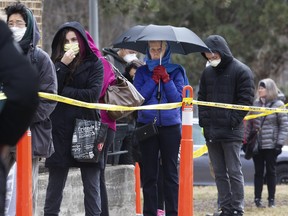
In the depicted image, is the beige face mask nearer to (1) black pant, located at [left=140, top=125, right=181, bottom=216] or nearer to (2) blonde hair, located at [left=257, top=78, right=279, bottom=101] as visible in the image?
(1) black pant, located at [left=140, top=125, right=181, bottom=216]

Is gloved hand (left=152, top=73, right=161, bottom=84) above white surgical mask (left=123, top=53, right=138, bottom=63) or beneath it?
beneath

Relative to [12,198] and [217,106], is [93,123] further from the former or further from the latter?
[217,106]

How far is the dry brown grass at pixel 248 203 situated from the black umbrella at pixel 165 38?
277 centimetres

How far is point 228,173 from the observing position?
9.32m

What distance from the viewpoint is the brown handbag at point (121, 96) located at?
25.7ft

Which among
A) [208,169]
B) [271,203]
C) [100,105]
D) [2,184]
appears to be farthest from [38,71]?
[208,169]

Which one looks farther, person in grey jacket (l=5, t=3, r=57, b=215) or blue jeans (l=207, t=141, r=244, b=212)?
blue jeans (l=207, t=141, r=244, b=212)

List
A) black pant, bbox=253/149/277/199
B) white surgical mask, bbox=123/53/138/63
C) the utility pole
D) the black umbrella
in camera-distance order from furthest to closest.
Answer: black pant, bbox=253/149/277/199, the utility pole, white surgical mask, bbox=123/53/138/63, the black umbrella

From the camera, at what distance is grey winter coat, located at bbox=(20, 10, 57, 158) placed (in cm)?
676

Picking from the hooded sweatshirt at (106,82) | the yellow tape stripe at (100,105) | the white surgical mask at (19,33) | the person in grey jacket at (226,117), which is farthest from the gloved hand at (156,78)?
the white surgical mask at (19,33)

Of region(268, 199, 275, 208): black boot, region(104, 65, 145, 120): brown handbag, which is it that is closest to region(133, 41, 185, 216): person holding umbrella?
region(104, 65, 145, 120): brown handbag

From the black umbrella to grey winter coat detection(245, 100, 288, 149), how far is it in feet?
10.7

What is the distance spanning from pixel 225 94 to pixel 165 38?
131 cm

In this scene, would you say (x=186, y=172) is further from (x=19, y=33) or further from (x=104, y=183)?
(x=19, y=33)
